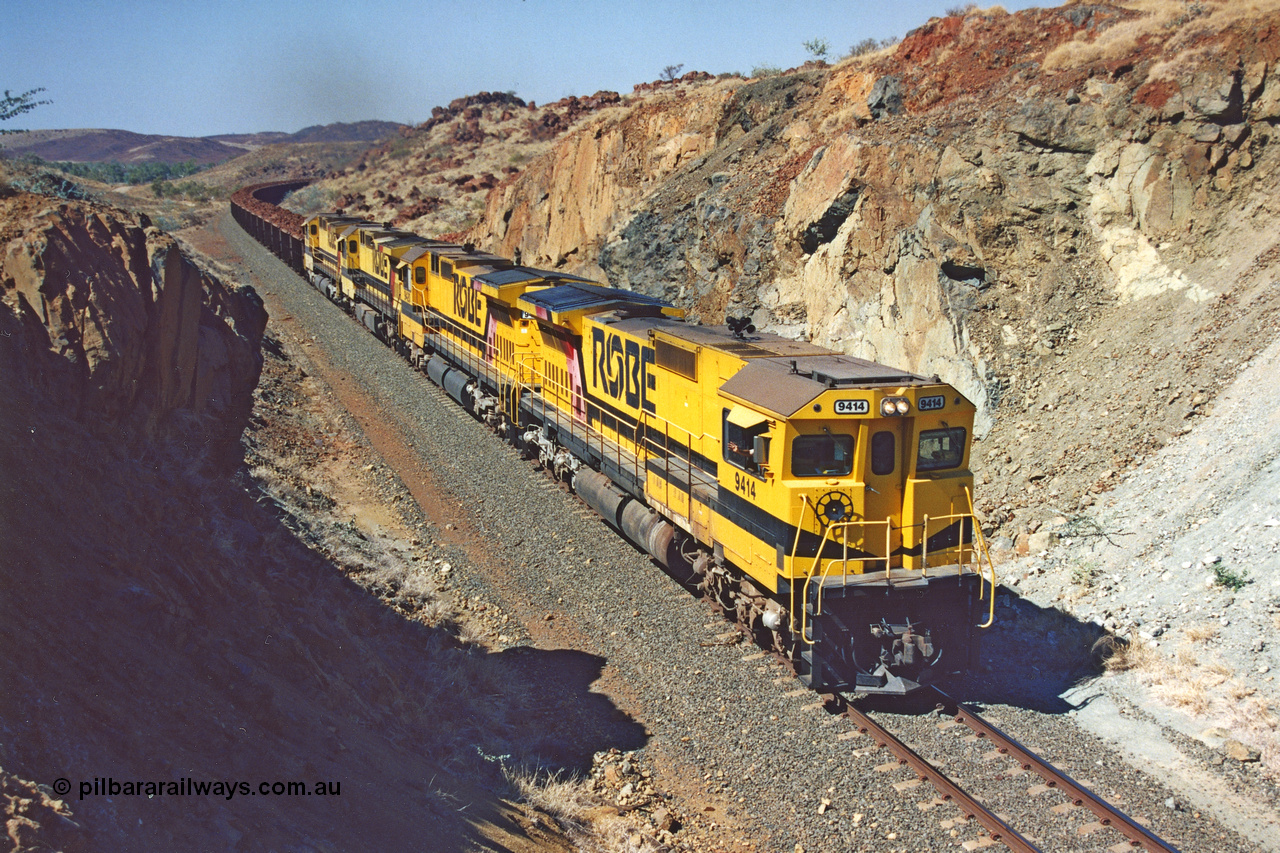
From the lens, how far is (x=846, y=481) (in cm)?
1025

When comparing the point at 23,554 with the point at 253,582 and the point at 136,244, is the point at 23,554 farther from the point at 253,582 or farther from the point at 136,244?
the point at 136,244

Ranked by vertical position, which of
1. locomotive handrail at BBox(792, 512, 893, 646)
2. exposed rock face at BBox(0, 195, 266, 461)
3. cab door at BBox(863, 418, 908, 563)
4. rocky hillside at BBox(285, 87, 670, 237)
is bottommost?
locomotive handrail at BBox(792, 512, 893, 646)

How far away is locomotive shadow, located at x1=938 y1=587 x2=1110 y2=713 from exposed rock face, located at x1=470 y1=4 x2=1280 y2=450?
5.91 m

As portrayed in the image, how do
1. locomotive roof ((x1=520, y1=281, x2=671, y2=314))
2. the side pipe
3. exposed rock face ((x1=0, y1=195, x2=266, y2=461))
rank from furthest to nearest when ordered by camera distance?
locomotive roof ((x1=520, y1=281, x2=671, y2=314)) < the side pipe < exposed rock face ((x1=0, y1=195, x2=266, y2=461))

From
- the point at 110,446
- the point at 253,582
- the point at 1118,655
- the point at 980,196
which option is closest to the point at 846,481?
the point at 1118,655

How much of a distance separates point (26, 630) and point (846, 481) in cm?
806

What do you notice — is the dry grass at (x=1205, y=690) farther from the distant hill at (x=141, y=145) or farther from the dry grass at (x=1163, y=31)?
the distant hill at (x=141, y=145)

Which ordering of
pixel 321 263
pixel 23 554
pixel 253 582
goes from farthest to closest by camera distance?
pixel 321 263 → pixel 253 582 → pixel 23 554

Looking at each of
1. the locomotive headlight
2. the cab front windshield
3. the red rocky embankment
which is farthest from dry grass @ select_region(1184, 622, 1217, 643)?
the cab front windshield

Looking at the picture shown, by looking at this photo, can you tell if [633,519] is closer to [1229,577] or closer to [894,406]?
[894,406]

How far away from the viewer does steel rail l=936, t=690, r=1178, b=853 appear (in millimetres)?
7824

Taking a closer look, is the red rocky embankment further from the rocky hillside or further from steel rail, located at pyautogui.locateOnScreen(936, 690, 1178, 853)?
the rocky hillside

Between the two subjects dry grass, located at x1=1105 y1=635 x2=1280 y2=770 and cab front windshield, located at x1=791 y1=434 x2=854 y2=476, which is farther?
cab front windshield, located at x1=791 y1=434 x2=854 y2=476

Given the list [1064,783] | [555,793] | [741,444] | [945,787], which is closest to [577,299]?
[741,444]
